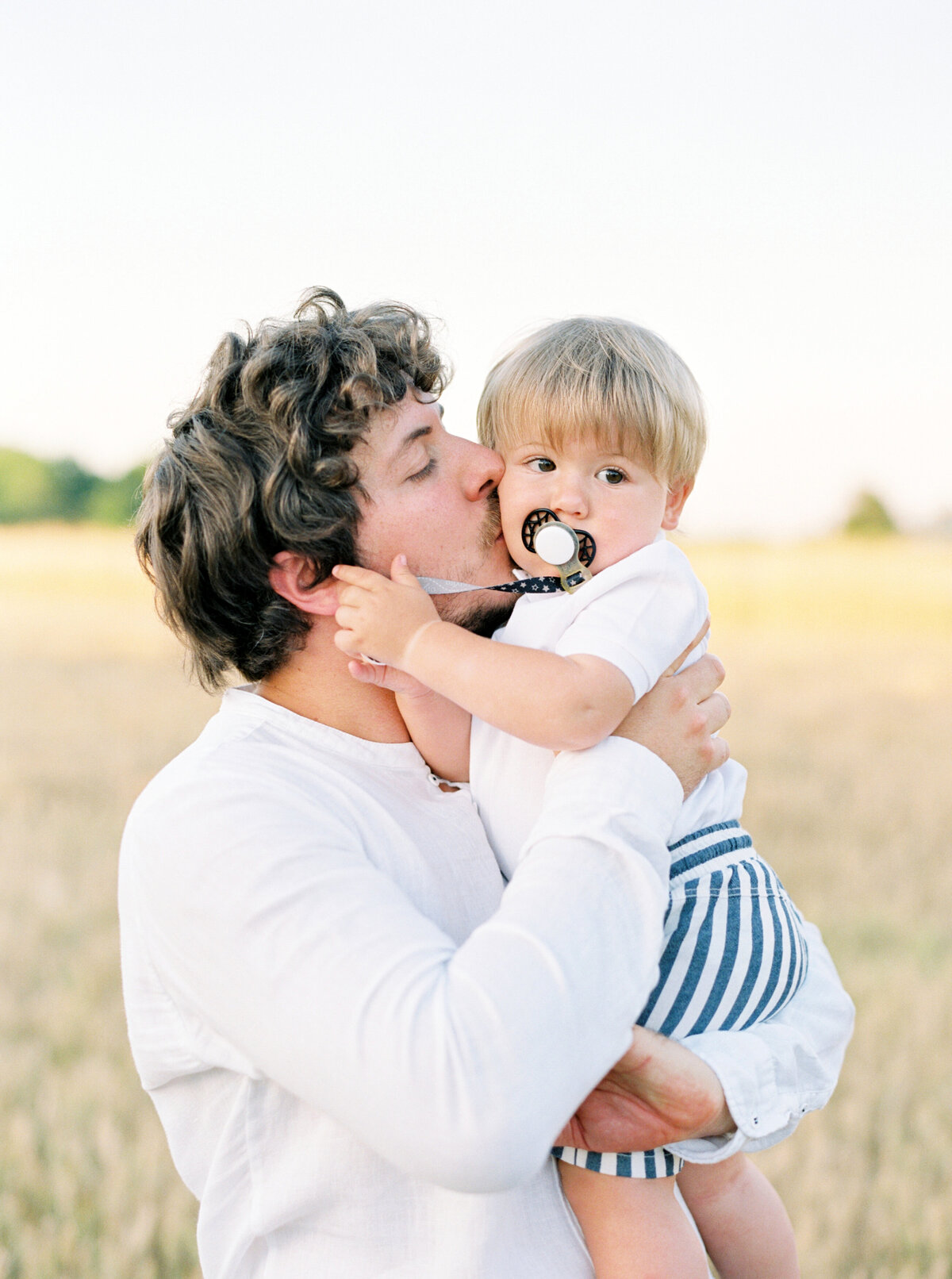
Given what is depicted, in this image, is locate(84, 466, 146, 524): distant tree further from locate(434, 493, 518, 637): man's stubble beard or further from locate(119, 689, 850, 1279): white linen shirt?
locate(119, 689, 850, 1279): white linen shirt

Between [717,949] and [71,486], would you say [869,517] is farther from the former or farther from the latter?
[717,949]

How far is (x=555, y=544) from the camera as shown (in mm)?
2350

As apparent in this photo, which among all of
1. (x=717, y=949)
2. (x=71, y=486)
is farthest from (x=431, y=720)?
(x=71, y=486)

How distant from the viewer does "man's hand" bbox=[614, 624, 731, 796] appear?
2.09 meters

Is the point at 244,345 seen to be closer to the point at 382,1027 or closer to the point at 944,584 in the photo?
the point at 382,1027

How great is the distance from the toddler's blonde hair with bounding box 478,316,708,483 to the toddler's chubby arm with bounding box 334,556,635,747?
513mm

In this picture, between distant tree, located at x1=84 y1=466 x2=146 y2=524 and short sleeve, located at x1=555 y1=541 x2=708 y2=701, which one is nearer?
short sleeve, located at x1=555 y1=541 x2=708 y2=701

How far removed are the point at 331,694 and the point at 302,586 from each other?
0.76 ft

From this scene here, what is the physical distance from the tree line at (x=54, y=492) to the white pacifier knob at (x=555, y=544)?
142ft

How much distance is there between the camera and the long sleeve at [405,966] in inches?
60.1

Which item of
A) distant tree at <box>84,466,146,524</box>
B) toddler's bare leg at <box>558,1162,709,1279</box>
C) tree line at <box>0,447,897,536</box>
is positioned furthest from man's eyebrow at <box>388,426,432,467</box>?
tree line at <box>0,447,897,536</box>

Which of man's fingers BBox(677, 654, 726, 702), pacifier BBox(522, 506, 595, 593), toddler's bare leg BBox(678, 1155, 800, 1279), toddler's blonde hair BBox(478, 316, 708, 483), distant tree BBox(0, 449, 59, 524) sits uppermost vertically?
toddler's blonde hair BBox(478, 316, 708, 483)

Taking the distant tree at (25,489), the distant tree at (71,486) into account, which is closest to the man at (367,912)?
the distant tree at (71,486)

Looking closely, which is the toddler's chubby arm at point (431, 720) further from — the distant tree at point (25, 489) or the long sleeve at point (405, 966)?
the distant tree at point (25, 489)
